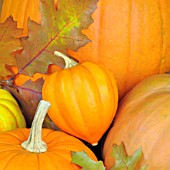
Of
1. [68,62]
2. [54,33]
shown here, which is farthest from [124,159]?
[54,33]

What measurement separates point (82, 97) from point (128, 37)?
0.25 metres

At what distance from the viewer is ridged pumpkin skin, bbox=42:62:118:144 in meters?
1.14

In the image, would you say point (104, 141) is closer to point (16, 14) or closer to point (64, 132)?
point (64, 132)

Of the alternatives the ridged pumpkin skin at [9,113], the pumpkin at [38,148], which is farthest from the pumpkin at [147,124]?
the ridged pumpkin skin at [9,113]

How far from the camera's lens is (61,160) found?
1.01m

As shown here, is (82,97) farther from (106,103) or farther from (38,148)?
(38,148)

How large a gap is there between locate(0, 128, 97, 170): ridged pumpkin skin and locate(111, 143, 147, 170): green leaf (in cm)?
7

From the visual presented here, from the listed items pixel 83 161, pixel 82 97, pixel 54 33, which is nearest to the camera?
pixel 83 161

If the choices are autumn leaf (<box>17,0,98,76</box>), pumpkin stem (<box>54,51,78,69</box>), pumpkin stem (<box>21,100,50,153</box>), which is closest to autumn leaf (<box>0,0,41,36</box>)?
autumn leaf (<box>17,0,98,76</box>)

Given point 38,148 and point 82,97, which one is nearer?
point 38,148

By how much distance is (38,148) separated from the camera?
1.03 m

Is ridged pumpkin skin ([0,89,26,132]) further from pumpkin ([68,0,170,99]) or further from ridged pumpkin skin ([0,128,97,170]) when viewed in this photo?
pumpkin ([68,0,170,99])

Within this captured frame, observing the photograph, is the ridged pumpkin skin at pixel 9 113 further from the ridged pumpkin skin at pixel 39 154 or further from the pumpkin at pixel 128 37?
the pumpkin at pixel 128 37

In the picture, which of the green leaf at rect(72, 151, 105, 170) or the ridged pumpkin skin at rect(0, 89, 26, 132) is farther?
the ridged pumpkin skin at rect(0, 89, 26, 132)
